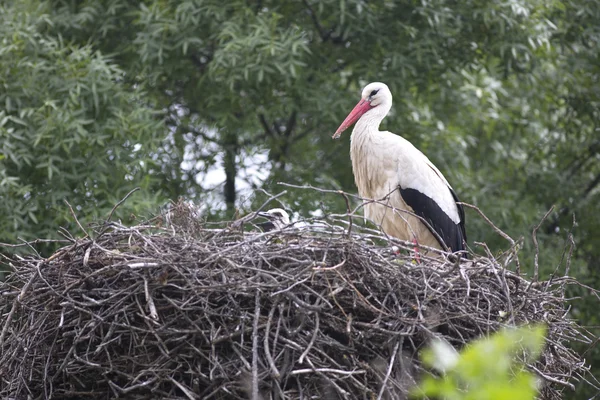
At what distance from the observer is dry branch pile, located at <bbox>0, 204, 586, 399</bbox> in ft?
14.6

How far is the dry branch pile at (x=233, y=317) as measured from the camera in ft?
14.6

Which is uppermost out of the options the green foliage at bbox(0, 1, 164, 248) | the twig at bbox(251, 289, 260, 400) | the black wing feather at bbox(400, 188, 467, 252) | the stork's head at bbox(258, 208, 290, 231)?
the twig at bbox(251, 289, 260, 400)

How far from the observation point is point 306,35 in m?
9.77

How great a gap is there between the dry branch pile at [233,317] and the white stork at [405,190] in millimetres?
1482

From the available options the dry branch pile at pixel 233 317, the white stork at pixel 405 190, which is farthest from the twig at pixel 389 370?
the white stork at pixel 405 190

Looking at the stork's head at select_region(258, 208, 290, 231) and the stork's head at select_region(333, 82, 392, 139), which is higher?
the stork's head at select_region(333, 82, 392, 139)

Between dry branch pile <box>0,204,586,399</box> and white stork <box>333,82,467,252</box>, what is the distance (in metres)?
1.48

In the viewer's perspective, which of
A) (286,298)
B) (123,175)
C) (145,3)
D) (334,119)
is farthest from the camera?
(145,3)

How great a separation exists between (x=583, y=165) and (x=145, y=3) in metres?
4.83

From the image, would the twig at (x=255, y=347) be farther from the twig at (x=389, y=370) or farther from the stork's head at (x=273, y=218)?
the stork's head at (x=273, y=218)

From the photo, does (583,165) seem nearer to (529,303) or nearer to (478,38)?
(478,38)

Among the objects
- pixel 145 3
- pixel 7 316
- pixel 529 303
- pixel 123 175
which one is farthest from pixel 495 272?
pixel 145 3

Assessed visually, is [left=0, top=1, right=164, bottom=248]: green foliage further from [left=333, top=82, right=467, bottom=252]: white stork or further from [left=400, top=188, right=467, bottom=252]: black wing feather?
[left=400, top=188, right=467, bottom=252]: black wing feather

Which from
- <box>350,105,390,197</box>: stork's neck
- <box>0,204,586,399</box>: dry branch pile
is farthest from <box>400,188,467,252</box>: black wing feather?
<box>0,204,586,399</box>: dry branch pile
